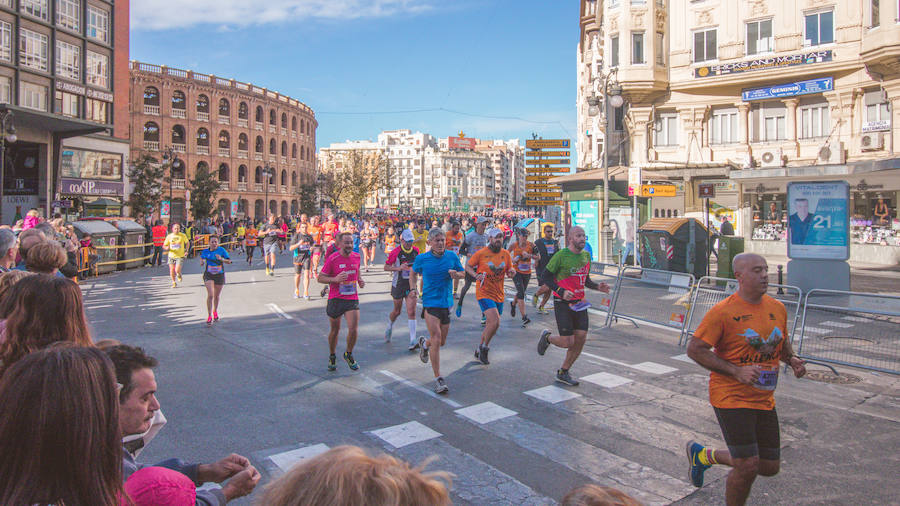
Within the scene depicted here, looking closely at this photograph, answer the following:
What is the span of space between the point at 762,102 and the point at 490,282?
2504 centimetres

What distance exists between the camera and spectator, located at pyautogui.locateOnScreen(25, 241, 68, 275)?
5013 millimetres

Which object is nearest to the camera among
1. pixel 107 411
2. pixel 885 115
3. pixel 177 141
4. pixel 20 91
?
pixel 107 411

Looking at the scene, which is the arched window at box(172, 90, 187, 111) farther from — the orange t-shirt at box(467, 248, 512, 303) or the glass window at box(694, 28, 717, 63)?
the orange t-shirt at box(467, 248, 512, 303)

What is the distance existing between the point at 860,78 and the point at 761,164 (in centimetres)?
507

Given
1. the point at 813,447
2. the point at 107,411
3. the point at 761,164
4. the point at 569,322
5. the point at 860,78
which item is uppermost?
the point at 860,78

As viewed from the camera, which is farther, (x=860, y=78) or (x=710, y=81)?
(x=710, y=81)

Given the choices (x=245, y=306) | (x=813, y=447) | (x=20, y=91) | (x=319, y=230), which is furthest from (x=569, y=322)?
(x=20, y=91)

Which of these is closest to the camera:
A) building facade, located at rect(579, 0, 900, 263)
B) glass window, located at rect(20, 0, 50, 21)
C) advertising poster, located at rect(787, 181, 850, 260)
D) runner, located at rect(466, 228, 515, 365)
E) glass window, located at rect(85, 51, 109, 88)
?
runner, located at rect(466, 228, 515, 365)

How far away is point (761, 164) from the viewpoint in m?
28.3

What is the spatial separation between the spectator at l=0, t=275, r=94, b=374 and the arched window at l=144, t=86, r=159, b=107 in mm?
63960

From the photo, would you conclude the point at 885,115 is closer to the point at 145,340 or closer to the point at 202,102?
the point at 145,340

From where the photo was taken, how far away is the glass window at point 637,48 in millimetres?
29984

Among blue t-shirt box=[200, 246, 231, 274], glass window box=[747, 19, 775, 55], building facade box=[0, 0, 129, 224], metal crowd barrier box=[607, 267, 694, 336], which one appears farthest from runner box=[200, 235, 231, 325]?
glass window box=[747, 19, 775, 55]

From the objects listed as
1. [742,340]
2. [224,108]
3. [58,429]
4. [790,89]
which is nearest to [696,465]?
[742,340]
